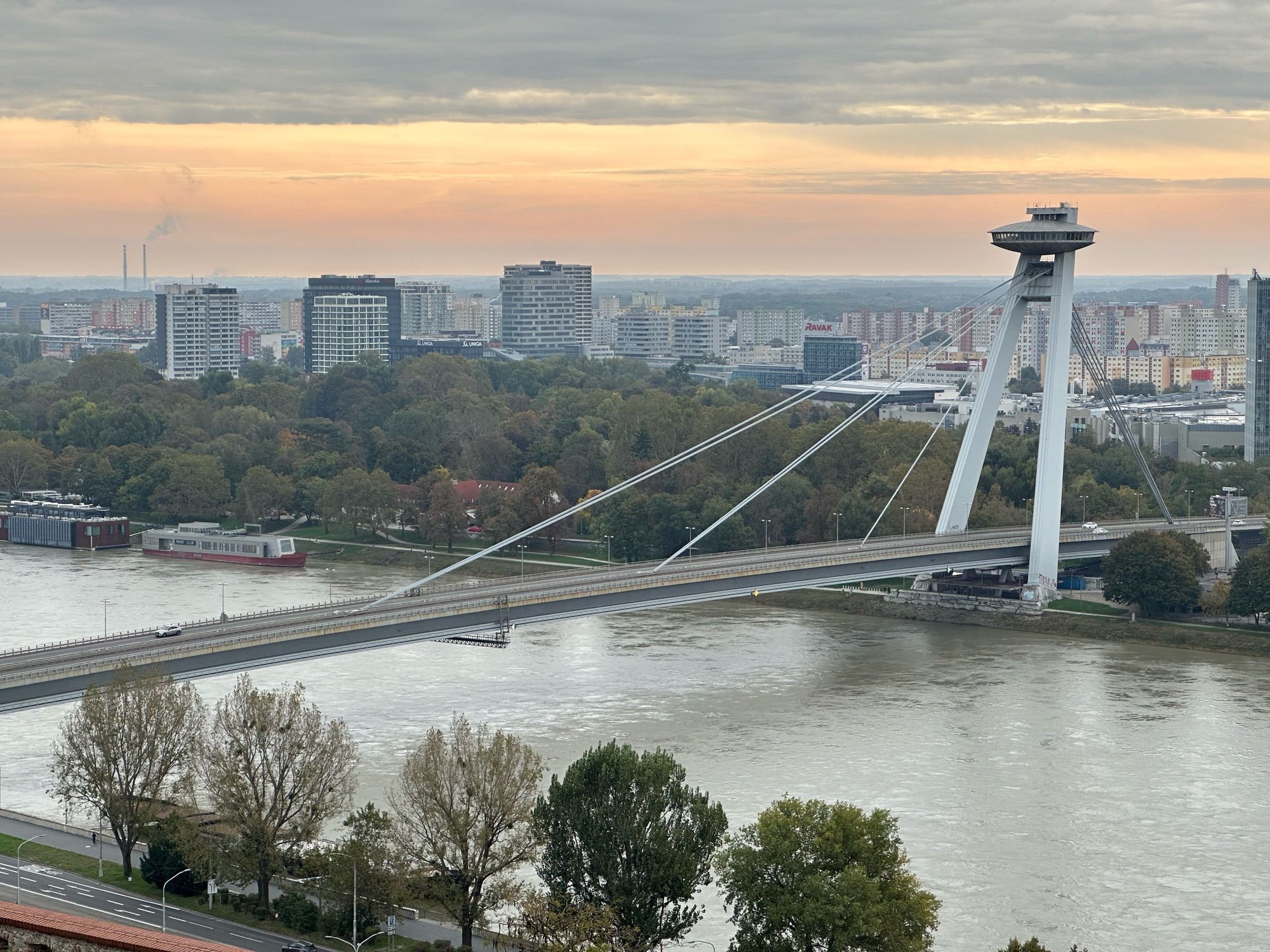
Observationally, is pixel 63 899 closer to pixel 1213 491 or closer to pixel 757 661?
pixel 757 661

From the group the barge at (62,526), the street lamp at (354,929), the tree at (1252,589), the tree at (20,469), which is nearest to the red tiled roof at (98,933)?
the street lamp at (354,929)

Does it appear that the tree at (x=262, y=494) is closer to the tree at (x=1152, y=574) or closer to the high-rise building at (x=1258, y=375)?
the tree at (x=1152, y=574)

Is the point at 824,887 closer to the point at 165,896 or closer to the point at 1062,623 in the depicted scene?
the point at 165,896

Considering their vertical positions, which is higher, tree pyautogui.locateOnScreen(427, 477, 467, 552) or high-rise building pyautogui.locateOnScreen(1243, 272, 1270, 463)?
high-rise building pyautogui.locateOnScreen(1243, 272, 1270, 463)

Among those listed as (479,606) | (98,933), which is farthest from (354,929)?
(479,606)

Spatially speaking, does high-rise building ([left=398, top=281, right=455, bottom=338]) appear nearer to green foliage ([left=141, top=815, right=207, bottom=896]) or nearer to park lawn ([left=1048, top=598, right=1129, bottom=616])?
park lawn ([left=1048, top=598, right=1129, bottom=616])

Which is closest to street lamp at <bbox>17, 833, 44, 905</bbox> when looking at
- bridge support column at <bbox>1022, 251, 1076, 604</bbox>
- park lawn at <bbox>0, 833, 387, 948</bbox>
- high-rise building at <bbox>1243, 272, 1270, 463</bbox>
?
park lawn at <bbox>0, 833, 387, 948</bbox>
